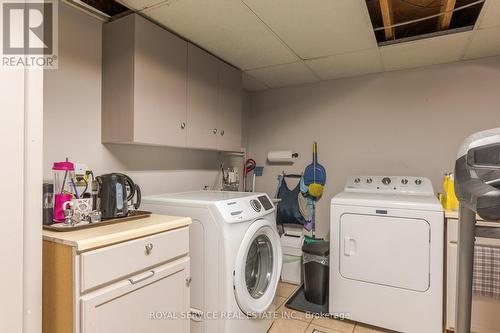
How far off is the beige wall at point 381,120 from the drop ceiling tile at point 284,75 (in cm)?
14

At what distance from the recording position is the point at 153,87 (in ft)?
5.94

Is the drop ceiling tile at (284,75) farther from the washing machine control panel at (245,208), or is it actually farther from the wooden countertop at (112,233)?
the wooden countertop at (112,233)

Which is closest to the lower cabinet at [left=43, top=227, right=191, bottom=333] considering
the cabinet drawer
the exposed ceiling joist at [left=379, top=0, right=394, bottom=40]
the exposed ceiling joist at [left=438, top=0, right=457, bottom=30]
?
the cabinet drawer

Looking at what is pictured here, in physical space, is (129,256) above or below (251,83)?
below

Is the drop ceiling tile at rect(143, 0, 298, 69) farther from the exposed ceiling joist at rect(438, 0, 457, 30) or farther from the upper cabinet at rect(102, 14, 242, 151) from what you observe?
the exposed ceiling joist at rect(438, 0, 457, 30)

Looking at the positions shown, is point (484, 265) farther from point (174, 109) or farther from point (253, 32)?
point (174, 109)

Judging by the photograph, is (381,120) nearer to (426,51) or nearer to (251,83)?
(426,51)

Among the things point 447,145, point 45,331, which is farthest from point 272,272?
point 447,145

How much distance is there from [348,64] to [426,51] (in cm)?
60

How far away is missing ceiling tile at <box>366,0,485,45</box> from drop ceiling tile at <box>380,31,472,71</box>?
0.20 feet

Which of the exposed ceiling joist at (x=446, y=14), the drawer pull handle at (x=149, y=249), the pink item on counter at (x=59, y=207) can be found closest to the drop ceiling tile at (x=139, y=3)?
the pink item on counter at (x=59, y=207)

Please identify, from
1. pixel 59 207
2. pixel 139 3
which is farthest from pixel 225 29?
pixel 59 207

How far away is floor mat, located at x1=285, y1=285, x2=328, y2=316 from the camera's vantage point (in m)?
2.29

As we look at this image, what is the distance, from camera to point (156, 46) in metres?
Result: 1.83
